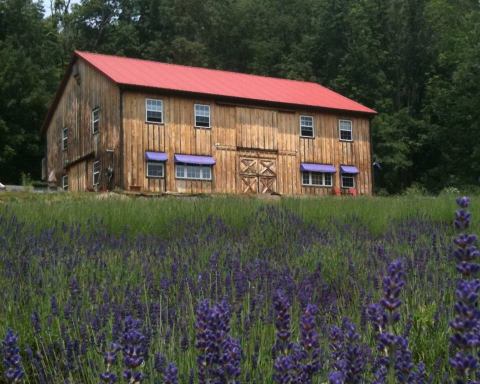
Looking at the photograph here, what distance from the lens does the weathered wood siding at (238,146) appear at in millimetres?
26797

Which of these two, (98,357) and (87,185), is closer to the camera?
(98,357)

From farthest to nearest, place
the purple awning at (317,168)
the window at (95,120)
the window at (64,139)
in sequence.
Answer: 1. the window at (64,139)
2. the purple awning at (317,168)
3. the window at (95,120)

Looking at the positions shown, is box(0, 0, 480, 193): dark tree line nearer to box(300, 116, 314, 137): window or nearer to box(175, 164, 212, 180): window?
box(300, 116, 314, 137): window

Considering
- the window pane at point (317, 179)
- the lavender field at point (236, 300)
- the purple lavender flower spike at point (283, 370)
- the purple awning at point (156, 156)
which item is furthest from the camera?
the window pane at point (317, 179)

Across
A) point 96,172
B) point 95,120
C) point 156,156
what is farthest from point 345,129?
point 96,172

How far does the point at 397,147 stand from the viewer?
135 ft

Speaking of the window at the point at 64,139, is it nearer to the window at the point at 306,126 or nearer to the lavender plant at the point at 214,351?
the window at the point at 306,126

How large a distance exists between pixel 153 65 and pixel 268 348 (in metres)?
28.2

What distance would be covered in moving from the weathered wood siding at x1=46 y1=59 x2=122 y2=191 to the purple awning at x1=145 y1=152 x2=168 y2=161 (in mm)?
1126

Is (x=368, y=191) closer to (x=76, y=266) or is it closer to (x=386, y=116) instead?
(x=386, y=116)

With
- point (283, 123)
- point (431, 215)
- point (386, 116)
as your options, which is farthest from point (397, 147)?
point (431, 215)

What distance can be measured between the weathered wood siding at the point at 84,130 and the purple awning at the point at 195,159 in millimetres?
2359

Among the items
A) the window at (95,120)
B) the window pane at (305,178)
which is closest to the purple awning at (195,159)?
the window at (95,120)

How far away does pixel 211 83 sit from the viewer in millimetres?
30219
